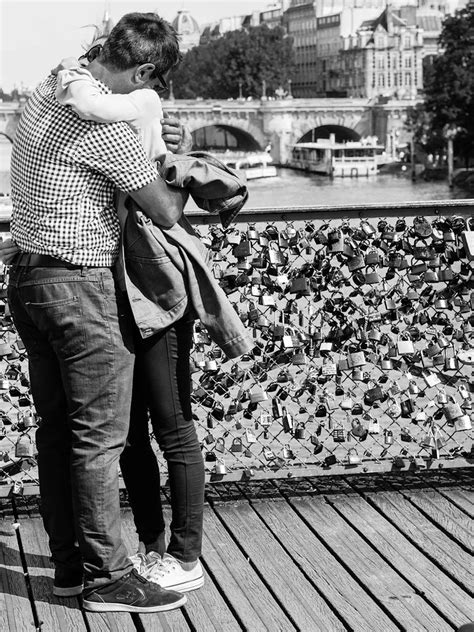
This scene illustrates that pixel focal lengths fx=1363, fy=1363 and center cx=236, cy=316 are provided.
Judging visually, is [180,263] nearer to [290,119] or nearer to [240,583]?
[240,583]

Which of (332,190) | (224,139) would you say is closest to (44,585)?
(332,190)

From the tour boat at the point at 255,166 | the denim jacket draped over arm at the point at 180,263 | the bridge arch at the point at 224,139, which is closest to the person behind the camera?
the denim jacket draped over arm at the point at 180,263

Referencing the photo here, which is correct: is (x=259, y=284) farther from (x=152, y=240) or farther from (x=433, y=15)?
(x=433, y=15)

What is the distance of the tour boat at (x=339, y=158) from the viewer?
61375mm

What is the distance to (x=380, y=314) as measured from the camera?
4.64 m

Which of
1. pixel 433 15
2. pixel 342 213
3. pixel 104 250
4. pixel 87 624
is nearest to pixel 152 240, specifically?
pixel 104 250

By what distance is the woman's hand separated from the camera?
337 cm

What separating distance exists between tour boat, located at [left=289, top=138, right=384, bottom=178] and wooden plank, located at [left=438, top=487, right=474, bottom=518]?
57.0m

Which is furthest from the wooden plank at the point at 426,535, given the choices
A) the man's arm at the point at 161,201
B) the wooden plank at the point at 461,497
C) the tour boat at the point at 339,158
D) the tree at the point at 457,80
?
the tour boat at the point at 339,158

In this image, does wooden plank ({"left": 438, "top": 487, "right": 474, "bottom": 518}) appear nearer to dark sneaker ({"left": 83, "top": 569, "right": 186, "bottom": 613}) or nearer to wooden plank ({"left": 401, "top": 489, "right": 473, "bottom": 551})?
wooden plank ({"left": 401, "top": 489, "right": 473, "bottom": 551})

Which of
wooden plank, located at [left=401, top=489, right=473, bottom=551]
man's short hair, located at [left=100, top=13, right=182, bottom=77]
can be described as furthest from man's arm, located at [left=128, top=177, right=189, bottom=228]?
wooden plank, located at [left=401, top=489, right=473, bottom=551]

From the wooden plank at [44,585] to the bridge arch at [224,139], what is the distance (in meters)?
62.4

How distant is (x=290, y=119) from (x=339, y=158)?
725 cm

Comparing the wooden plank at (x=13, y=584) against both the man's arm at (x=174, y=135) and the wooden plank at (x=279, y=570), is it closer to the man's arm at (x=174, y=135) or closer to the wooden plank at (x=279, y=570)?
the wooden plank at (x=279, y=570)
